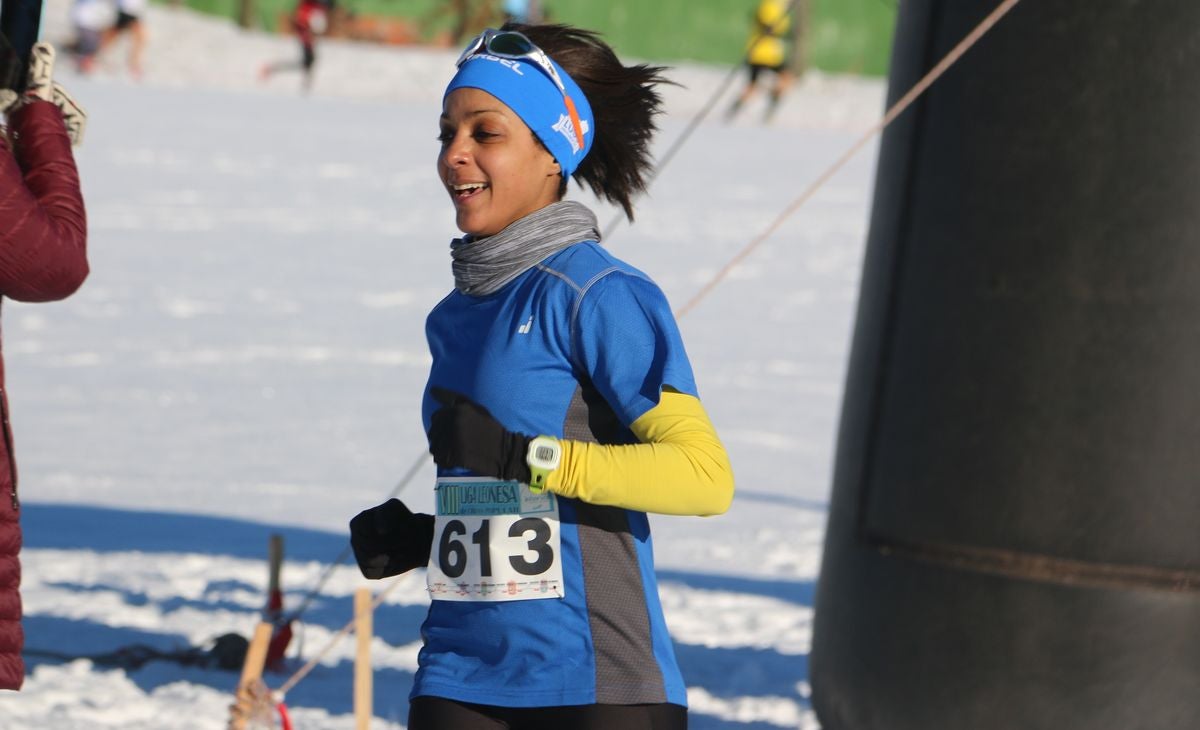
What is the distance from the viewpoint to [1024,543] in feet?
14.3

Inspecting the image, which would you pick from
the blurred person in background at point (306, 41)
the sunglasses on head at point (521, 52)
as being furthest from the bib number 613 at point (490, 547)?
the blurred person in background at point (306, 41)

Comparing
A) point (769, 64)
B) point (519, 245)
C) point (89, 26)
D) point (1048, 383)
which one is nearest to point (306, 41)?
point (89, 26)

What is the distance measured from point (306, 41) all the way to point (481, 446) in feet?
73.3

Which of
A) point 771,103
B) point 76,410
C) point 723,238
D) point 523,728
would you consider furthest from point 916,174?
point 771,103

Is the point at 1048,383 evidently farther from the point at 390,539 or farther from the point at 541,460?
the point at 541,460

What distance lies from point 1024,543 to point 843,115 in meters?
23.1

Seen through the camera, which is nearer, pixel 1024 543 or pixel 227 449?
pixel 1024 543

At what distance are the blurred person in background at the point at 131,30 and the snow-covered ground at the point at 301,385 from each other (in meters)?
0.68

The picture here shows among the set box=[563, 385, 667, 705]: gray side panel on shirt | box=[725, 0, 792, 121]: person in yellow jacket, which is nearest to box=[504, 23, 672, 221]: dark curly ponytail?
box=[563, 385, 667, 705]: gray side panel on shirt

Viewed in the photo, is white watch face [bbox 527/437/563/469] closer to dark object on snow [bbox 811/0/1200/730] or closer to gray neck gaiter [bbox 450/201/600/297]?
gray neck gaiter [bbox 450/201/600/297]

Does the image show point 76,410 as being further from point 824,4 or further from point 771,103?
point 824,4

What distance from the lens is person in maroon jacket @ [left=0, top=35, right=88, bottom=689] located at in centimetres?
283

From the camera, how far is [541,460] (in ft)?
8.04

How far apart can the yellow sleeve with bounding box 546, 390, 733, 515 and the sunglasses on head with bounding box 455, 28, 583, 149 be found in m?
0.56
